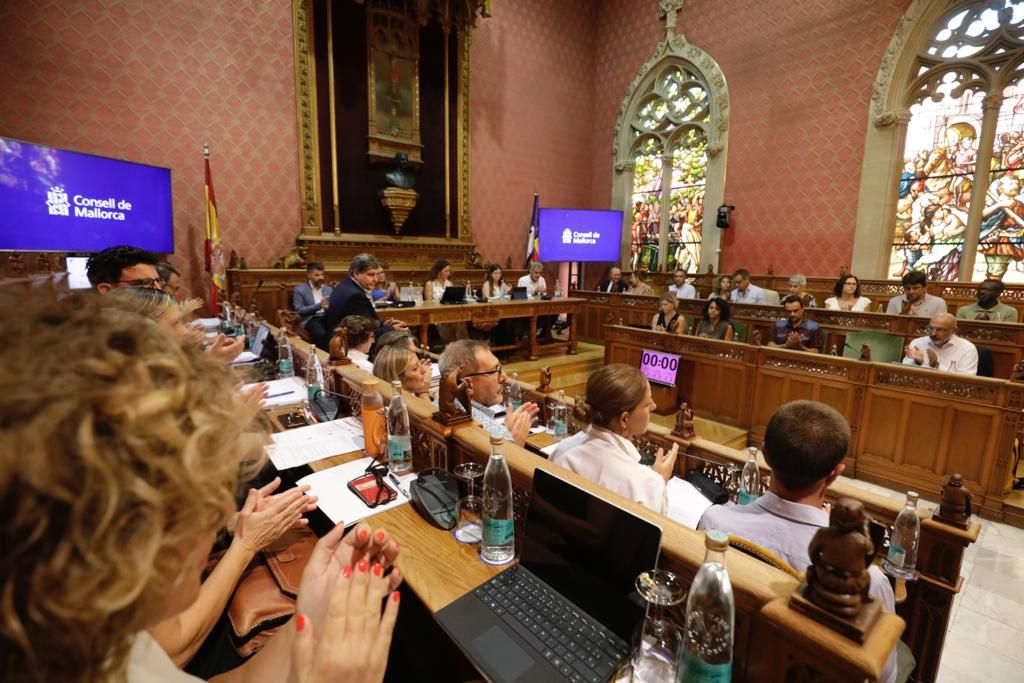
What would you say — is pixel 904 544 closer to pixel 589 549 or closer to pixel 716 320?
pixel 589 549

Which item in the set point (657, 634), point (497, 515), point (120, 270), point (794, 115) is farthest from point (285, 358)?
point (794, 115)

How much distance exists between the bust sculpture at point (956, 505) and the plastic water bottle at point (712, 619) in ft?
4.22

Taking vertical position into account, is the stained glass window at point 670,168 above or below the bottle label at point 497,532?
above

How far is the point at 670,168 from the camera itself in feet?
32.1

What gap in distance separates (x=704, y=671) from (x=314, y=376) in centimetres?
263

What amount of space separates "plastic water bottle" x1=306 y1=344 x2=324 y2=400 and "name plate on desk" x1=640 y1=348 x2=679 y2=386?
341cm

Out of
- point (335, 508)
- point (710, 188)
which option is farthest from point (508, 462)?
point (710, 188)

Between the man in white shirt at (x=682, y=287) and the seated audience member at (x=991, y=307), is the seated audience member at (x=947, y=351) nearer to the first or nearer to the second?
the seated audience member at (x=991, y=307)

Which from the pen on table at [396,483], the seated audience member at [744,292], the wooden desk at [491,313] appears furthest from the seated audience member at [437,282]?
the pen on table at [396,483]

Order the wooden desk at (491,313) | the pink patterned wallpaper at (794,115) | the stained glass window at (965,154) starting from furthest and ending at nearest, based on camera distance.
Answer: the pink patterned wallpaper at (794,115) → the stained glass window at (965,154) → the wooden desk at (491,313)

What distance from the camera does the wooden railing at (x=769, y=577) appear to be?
79 cm

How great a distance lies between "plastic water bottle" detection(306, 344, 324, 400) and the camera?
2.81m

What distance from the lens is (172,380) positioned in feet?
1.66

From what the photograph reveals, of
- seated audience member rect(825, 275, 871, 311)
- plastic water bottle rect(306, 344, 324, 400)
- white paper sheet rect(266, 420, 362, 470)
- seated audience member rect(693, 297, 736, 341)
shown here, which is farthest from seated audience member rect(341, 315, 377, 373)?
seated audience member rect(825, 275, 871, 311)
